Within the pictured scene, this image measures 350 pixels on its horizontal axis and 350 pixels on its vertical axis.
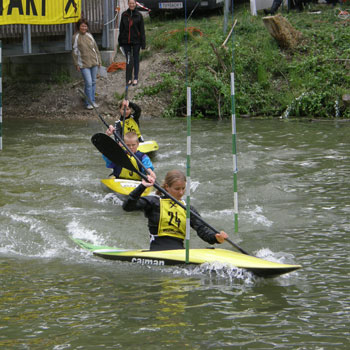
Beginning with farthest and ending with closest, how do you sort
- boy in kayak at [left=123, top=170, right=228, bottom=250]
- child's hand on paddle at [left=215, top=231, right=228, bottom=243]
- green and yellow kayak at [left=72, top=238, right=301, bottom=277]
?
1. boy in kayak at [left=123, top=170, right=228, bottom=250]
2. child's hand on paddle at [left=215, top=231, right=228, bottom=243]
3. green and yellow kayak at [left=72, top=238, right=301, bottom=277]

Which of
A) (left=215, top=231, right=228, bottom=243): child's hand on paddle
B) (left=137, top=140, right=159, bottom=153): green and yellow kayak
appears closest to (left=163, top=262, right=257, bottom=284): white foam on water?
(left=215, top=231, right=228, bottom=243): child's hand on paddle

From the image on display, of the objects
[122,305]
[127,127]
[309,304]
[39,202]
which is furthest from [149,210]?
[127,127]

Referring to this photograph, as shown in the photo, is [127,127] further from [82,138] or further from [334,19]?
[334,19]

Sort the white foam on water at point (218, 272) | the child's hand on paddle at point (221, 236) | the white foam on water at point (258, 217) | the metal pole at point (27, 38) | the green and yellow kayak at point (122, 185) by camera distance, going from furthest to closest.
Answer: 1. the metal pole at point (27, 38)
2. the green and yellow kayak at point (122, 185)
3. the white foam on water at point (258, 217)
4. the child's hand on paddle at point (221, 236)
5. the white foam on water at point (218, 272)

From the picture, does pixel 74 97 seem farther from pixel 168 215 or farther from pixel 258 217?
pixel 168 215

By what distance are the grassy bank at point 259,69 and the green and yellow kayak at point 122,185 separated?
21.2ft

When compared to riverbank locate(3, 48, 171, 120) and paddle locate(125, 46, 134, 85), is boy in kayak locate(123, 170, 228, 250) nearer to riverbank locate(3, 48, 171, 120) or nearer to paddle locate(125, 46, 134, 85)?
riverbank locate(3, 48, 171, 120)

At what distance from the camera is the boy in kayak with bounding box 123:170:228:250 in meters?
6.41

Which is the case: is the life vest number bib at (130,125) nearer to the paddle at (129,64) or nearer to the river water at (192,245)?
the river water at (192,245)

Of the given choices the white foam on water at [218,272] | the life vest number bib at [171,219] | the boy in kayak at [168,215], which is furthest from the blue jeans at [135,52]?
the white foam on water at [218,272]

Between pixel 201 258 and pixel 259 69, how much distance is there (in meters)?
10.8

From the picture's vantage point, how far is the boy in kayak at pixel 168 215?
6.41 meters

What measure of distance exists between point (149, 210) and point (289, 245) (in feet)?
5.16

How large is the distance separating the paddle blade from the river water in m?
0.84
